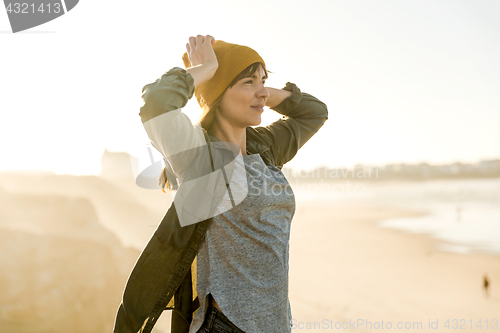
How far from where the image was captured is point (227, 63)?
171cm

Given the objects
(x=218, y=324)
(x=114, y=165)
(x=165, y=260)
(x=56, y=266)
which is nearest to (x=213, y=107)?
(x=165, y=260)

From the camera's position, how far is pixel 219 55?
5.68 feet

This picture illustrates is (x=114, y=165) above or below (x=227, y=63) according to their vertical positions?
below

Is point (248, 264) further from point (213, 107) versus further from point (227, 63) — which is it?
point (227, 63)

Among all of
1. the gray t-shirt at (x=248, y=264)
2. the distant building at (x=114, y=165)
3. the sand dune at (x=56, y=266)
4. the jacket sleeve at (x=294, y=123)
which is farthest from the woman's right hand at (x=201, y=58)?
the distant building at (x=114, y=165)

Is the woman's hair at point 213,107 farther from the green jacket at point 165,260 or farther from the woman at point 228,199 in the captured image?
the green jacket at point 165,260

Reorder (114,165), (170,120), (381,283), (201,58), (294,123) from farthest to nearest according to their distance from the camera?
(114,165) < (381,283) < (294,123) < (201,58) < (170,120)

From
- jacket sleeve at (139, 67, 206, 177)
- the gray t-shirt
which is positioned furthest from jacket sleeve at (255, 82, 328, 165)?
jacket sleeve at (139, 67, 206, 177)

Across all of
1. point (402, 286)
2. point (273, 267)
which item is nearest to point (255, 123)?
point (273, 267)

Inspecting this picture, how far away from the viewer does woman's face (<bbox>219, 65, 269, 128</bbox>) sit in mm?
1724

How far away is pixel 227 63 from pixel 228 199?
64 cm

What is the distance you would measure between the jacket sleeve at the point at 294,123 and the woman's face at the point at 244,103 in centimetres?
27

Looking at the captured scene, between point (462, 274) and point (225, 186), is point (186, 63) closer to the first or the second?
point (225, 186)

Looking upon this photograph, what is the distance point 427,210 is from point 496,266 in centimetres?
754
